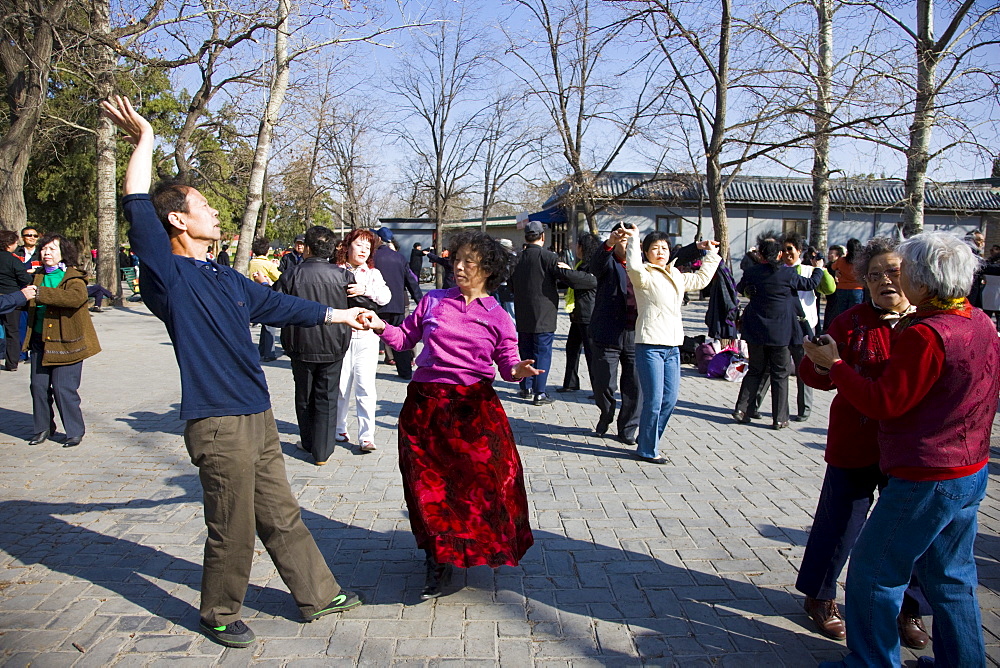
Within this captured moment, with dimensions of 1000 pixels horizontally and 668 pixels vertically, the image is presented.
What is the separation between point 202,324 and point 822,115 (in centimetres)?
813

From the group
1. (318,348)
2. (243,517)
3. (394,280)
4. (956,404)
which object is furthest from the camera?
(394,280)

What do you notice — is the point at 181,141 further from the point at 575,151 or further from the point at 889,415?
the point at 889,415

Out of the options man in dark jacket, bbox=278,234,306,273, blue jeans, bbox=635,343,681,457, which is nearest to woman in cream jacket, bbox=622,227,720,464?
blue jeans, bbox=635,343,681,457

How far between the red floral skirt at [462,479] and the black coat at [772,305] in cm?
425

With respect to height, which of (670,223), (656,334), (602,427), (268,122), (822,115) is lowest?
(602,427)

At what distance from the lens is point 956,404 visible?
7.89ft

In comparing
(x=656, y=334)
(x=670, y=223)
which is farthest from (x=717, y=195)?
(x=670, y=223)

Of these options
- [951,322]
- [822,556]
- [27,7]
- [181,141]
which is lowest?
[822,556]

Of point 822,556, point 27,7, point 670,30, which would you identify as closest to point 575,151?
point 670,30

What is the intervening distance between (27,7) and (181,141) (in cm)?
441

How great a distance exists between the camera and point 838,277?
395 inches

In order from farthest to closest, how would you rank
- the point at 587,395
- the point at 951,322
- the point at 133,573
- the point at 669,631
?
the point at 587,395 < the point at 133,573 < the point at 669,631 < the point at 951,322

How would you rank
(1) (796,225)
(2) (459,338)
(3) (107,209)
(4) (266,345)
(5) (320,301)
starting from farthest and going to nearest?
(1) (796,225) → (3) (107,209) → (4) (266,345) → (5) (320,301) → (2) (459,338)

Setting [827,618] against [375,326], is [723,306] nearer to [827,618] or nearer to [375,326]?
[827,618]
